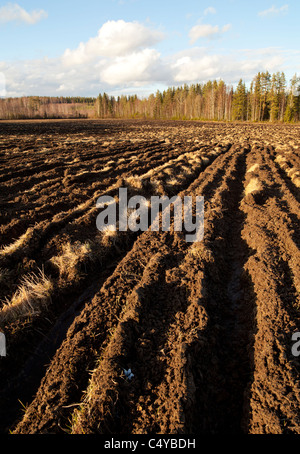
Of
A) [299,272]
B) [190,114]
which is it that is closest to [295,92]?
[190,114]

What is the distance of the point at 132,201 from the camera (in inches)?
322

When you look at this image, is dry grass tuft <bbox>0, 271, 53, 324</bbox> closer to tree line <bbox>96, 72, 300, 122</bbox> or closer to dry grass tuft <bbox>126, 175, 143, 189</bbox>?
dry grass tuft <bbox>126, 175, 143, 189</bbox>

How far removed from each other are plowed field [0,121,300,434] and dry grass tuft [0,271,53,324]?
2 cm

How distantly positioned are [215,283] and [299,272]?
140cm

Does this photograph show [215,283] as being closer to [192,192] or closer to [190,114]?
[192,192]

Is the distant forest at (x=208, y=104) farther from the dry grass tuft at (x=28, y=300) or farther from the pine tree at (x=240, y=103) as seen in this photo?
the dry grass tuft at (x=28, y=300)

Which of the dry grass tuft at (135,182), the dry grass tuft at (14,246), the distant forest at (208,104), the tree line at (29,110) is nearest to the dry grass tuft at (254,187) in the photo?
the dry grass tuft at (135,182)

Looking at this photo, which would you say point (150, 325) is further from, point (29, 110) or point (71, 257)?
point (29, 110)

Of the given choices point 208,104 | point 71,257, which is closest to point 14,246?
point 71,257

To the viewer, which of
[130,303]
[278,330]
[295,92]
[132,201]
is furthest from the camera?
[295,92]

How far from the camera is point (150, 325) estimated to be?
3.37 meters

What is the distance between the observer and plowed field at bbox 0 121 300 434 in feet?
8.11

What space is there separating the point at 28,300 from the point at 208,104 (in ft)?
286

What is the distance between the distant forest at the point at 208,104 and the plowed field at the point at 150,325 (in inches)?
2539
